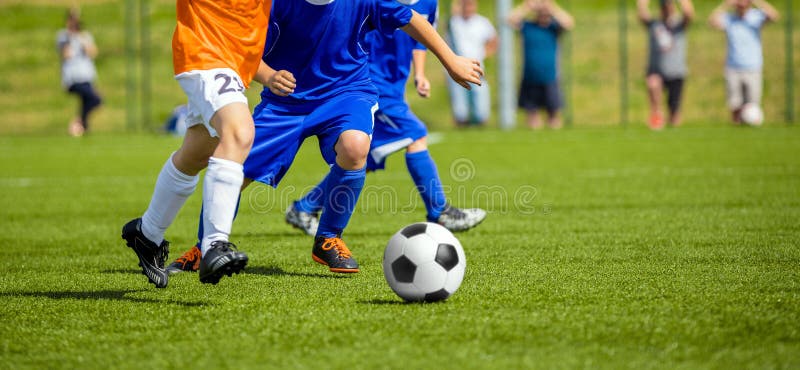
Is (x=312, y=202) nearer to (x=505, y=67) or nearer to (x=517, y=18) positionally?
(x=517, y=18)

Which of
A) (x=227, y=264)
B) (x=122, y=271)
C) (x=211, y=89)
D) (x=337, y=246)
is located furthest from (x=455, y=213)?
(x=227, y=264)

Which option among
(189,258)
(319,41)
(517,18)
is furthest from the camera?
(517,18)

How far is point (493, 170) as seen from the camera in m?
11.2

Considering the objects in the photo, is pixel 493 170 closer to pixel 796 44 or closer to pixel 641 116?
pixel 641 116

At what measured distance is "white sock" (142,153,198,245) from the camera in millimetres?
4523

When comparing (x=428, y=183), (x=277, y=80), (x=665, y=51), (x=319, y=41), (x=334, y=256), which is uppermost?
(x=319, y=41)

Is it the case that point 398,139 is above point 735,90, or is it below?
above

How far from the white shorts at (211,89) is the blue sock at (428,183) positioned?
2559mm

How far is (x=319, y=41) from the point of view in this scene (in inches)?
198

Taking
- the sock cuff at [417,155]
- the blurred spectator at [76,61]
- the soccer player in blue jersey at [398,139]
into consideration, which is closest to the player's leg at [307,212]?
the soccer player in blue jersey at [398,139]

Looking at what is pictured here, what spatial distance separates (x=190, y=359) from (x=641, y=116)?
823 inches

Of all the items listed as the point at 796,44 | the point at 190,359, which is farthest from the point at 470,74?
the point at 796,44

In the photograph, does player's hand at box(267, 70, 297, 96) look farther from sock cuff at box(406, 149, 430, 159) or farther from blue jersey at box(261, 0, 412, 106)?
sock cuff at box(406, 149, 430, 159)

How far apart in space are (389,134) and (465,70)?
200cm
